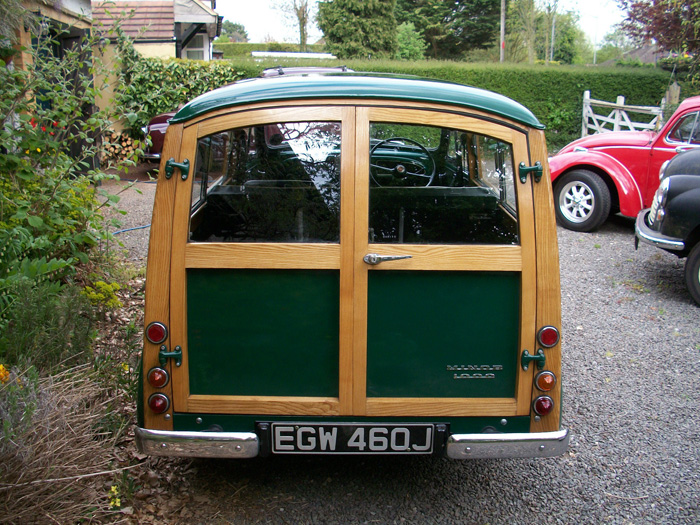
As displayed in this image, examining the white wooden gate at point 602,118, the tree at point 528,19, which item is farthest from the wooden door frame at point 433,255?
the tree at point 528,19

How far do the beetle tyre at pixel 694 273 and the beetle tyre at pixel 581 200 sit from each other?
2.75 metres

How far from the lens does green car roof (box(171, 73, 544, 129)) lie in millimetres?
2707

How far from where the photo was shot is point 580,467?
11.7ft

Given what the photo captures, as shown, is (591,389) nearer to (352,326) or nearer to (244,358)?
(352,326)

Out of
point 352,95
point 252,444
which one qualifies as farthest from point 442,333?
point 352,95

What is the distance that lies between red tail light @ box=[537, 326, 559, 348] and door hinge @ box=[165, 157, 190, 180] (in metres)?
1.71

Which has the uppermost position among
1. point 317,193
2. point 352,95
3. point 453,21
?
point 453,21

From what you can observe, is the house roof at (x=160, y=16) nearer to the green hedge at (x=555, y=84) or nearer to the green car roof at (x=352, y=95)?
the green hedge at (x=555, y=84)

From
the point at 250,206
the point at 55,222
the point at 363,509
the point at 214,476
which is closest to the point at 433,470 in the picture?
the point at 363,509

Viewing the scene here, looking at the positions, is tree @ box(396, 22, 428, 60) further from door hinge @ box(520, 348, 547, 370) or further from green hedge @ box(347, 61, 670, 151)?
door hinge @ box(520, 348, 547, 370)

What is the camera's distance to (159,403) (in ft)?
9.23

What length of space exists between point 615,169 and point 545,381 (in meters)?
6.71

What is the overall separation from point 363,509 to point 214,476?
0.84 m

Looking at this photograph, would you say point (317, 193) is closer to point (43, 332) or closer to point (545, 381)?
point (545, 381)
